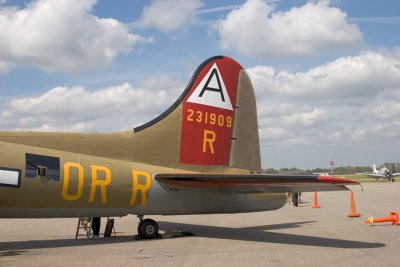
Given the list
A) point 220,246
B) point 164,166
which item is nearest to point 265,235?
point 220,246

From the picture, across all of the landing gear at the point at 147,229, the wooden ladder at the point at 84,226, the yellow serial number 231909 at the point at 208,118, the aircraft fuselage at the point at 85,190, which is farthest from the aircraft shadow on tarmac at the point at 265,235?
the yellow serial number 231909 at the point at 208,118

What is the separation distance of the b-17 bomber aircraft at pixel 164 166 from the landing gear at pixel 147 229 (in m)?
0.03

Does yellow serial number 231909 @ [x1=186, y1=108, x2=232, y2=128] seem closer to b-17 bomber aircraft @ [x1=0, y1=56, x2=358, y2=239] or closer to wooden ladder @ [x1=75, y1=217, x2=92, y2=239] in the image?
b-17 bomber aircraft @ [x1=0, y1=56, x2=358, y2=239]

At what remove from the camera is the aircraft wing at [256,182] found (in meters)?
10.5

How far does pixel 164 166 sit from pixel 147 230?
2005 millimetres

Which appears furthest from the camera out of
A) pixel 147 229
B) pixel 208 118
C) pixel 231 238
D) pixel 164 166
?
pixel 208 118

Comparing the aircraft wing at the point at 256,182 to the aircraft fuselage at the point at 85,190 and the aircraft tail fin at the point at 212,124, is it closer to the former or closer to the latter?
the aircraft fuselage at the point at 85,190

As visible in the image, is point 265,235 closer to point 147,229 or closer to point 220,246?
point 220,246

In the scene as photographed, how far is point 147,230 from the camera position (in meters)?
13.1

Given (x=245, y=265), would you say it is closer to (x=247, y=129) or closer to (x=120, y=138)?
(x=120, y=138)

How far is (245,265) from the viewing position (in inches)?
350

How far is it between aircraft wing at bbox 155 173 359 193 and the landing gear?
1.38m

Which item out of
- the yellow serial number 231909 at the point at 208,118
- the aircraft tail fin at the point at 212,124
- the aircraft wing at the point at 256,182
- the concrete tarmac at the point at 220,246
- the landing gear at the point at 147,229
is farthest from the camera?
the yellow serial number 231909 at the point at 208,118

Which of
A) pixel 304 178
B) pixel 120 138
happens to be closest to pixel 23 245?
pixel 120 138
